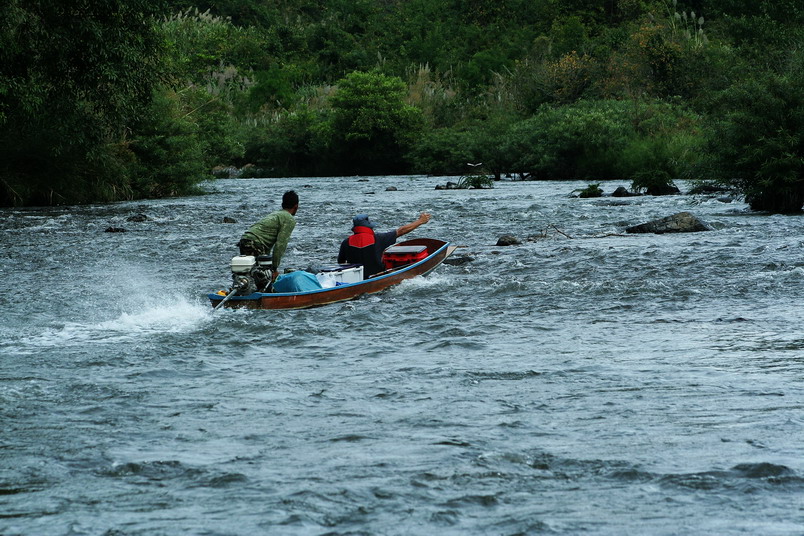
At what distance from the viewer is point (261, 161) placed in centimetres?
6575

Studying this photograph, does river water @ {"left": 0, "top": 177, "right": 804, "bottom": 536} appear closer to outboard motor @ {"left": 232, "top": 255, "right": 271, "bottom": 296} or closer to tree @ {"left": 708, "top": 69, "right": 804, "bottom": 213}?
outboard motor @ {"left": 232, "top": 255, "right": 271, "bottom": 296}

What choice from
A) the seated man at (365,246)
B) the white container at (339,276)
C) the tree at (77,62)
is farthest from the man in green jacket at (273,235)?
the tree at (77,62)

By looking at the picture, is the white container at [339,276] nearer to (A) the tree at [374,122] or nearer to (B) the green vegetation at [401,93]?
(B) the green vegetation at [401,93]

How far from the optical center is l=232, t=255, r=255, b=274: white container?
41.0 feet

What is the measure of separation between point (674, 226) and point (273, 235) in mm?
10335

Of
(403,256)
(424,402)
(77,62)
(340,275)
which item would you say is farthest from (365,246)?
(77,62)

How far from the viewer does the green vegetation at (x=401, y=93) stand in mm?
23000

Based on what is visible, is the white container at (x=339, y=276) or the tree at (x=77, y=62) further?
the tree at (x=77, y=62)

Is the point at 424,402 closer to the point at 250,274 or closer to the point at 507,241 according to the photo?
the point at 250,274

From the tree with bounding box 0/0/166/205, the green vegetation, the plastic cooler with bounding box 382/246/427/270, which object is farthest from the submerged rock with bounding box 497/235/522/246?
the tree with bounding box 0/0/166/205

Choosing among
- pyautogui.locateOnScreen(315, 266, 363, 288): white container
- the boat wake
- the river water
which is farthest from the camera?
pyautogui.locateOnScreen(315, 266, 363, 288): white container

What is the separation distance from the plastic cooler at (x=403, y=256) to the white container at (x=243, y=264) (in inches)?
133

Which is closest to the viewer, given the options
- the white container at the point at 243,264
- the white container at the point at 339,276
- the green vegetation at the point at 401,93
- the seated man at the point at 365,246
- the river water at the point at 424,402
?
the river water at the point at 424,402

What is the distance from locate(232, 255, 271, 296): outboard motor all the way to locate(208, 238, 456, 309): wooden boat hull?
Result: 181mm
